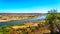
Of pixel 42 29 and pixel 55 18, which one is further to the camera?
pixel 42 29

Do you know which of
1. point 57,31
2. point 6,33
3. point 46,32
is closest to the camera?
point 6,33

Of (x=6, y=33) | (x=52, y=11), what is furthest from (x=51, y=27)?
(x=6, y=33)

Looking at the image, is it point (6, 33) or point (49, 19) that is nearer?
point (6, 33)

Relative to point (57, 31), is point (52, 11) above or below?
above

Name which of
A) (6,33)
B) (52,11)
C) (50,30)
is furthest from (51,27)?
(6,33)

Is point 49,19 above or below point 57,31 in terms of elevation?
above

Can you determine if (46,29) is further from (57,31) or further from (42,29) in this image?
(57,31)

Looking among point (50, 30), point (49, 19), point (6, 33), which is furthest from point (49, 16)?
point (6, 33)

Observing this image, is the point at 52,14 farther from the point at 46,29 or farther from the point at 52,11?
the point at 46,29

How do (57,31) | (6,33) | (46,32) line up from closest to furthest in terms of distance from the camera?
(6,33), (57,31), (46,32)
